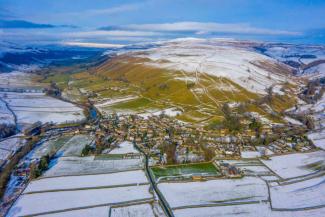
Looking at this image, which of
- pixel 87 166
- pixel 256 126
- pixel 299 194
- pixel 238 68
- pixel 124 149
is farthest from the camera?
pixel 238 68

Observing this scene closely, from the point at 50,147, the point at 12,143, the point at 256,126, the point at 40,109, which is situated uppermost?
the point at 12,143

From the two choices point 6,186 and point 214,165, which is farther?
point 214,165

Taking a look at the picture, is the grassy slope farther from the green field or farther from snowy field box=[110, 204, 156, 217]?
snowy field box=[110, 204, 156, 217]

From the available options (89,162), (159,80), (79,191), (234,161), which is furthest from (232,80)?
(79,191)

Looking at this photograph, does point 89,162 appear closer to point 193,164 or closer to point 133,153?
point 133,153

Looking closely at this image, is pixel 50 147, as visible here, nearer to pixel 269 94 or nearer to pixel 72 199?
pixel 72 199

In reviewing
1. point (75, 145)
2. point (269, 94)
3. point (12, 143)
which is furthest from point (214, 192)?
point (269, 94)
